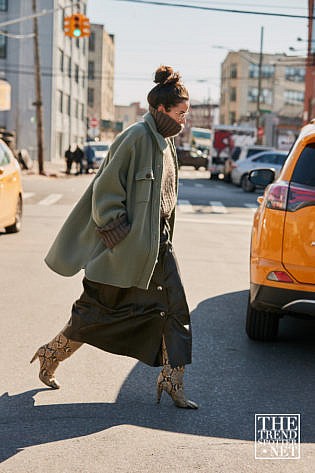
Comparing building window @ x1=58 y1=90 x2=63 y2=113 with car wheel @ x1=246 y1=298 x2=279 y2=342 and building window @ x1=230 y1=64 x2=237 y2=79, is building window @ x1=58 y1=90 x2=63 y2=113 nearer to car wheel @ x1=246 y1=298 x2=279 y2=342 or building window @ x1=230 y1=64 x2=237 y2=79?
building window @ x1=230 y1=64 x2=237 y2=79

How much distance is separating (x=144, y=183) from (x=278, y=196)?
5.51ft

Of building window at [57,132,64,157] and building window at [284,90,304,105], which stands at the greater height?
building window at [284,90,304,105]

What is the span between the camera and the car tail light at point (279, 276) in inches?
240

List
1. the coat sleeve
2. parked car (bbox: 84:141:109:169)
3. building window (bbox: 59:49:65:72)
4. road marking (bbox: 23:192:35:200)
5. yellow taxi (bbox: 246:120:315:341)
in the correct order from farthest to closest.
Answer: building window (bbox: 59:49:65:72) < parked car (bbox: 84:141:109:169) < road marking (bbox: 23:192:35:200) < yellow taxi (bbox: 246:120:315:341) < the coat sleeve

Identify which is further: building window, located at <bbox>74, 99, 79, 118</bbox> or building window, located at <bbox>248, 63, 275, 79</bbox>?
building window, located at <bbox>248, 63, 275, 79</bbox>

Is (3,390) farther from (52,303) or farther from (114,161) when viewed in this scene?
(52,303)

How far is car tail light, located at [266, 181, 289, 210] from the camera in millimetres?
6176

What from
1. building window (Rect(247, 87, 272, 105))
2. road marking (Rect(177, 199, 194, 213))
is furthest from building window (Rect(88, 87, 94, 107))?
road marking (Rect(177, 199, 194, 213))

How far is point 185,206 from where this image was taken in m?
22.8

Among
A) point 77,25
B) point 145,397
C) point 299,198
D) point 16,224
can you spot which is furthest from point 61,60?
point 145,397

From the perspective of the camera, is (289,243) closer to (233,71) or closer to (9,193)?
(9,193)

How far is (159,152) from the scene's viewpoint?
16.1 ft

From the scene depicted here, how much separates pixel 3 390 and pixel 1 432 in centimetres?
81

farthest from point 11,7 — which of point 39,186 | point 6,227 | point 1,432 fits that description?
point 1,432
